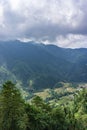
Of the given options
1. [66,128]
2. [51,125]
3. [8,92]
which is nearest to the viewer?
[8,92]

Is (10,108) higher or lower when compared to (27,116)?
higher

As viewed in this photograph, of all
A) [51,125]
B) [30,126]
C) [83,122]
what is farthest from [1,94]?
[83,122]

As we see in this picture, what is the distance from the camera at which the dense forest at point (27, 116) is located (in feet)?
317

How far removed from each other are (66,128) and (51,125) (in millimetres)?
14421

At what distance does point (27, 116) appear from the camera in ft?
366

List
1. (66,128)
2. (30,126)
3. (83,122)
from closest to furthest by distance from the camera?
(30,126) → (66,128) → (83,122)

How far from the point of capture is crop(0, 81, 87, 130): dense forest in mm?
96750

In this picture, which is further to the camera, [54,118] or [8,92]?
[54,118]

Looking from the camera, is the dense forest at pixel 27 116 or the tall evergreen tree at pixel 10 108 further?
the dense forest at pixel 27 116

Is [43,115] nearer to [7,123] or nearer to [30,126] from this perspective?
[30,126]

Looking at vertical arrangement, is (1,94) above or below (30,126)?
above

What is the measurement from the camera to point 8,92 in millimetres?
97125

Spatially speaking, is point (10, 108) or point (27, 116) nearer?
point (10, 108)

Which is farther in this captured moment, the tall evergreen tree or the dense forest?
the dense forest
